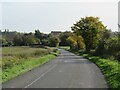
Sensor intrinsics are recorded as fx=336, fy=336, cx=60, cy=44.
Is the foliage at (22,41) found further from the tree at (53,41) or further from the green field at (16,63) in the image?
the green field at (16,63)

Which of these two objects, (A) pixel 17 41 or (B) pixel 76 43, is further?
(A) pixel 17 41

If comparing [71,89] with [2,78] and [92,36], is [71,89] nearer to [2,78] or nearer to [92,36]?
[2,78]

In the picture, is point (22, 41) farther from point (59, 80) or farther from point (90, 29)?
point (59, 80)

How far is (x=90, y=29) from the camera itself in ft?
285

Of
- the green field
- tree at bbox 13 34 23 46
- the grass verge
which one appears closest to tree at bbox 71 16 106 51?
the green field

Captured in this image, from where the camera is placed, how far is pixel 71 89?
16.6 metres

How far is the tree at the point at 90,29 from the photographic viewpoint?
86312 millimetres

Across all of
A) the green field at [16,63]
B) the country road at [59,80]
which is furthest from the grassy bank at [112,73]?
the green field at [16,63]

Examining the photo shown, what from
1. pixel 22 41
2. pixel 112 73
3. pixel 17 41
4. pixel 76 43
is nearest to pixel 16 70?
pixel 112 73

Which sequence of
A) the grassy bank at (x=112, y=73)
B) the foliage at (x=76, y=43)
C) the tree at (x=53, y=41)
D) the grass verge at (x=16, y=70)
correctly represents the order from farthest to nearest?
the tree at (x=53, y=41) → the foliage at (x=76, y=43) → the grass verge at (x=16, y=70) → the grassy bank at (x=112, y=73)

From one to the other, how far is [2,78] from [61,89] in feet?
22.1

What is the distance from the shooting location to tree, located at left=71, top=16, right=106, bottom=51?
283 feet

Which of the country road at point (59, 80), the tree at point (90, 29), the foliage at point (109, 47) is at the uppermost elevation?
the tree at point (90, 29)

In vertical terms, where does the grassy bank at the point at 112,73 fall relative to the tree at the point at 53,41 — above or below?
below
